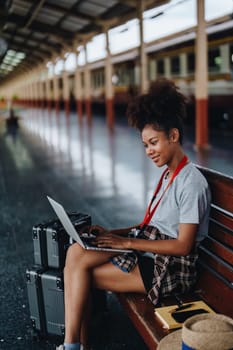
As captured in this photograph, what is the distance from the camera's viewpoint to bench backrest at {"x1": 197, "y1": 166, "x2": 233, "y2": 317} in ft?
7.57

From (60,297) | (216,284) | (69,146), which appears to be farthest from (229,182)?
(69,146)

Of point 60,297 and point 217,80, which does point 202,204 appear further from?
point 217,80

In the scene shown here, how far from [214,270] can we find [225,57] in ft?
45.2

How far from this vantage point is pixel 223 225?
2410 mm

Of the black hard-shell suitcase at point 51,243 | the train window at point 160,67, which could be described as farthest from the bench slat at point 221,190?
the train window at point 160,67

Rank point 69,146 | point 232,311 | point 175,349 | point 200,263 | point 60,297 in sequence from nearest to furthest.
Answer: point 175,349 < point 232,311 < point 200,263 < point 60,297 < point 69,146

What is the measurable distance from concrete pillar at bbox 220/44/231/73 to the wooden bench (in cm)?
1331

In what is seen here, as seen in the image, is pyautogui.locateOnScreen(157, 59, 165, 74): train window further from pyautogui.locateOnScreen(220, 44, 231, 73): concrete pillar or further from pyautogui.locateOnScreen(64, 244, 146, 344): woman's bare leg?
pyautogui.locateOnScreen(64, 244, 146, 344): woman's bare leg

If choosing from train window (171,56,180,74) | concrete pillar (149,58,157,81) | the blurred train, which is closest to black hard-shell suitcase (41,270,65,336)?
the blurred train

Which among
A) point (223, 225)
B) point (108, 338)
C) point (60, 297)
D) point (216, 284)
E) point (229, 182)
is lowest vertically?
point (108, 338)

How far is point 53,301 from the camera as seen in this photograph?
282 cm

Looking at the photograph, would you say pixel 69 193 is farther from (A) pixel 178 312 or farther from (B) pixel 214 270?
(A) pixel 178 312

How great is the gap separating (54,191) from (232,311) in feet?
17.6

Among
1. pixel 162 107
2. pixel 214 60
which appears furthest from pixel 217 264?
pixel 214 60
